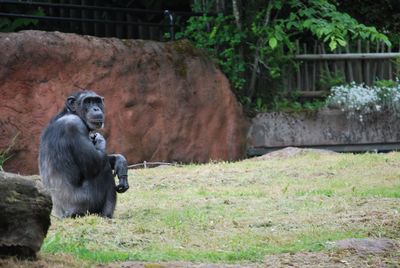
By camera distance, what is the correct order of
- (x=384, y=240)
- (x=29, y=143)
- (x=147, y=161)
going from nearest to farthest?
1. (x=384, y=240)
2. (x=29, y=143)
3. (x=147, y=161)

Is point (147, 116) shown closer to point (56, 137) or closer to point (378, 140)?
point (378, 140)

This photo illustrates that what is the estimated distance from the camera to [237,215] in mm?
8648

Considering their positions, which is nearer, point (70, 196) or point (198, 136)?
point (70, 196)

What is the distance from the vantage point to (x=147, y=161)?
1462 centimetres

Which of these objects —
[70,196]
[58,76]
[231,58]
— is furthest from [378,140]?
[70,196]

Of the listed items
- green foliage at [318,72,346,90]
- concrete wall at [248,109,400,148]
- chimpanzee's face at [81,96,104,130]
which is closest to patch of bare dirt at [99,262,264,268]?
chimpanzee's face at [81,96,104,130]

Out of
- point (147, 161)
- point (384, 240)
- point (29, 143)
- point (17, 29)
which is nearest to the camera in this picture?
point (384, 240)

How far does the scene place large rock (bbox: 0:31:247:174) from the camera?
527 inches

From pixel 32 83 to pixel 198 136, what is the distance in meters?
3.20

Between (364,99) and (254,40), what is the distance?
93.7 inches

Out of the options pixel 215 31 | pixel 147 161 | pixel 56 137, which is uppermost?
pixel 215 31

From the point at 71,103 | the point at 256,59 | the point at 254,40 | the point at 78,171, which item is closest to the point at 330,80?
the point at 256,59

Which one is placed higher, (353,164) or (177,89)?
(177,89)

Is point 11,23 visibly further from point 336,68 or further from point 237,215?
point 237,215
